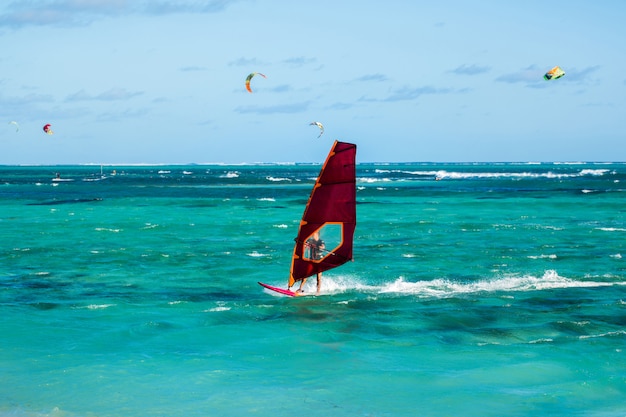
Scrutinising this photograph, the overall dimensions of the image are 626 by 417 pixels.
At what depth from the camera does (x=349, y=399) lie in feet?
46.2

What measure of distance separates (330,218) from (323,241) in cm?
80

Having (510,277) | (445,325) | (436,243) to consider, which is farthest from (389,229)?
(445,325)

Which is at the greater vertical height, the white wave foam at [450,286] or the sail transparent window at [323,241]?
the sail transparent window at [323,241]

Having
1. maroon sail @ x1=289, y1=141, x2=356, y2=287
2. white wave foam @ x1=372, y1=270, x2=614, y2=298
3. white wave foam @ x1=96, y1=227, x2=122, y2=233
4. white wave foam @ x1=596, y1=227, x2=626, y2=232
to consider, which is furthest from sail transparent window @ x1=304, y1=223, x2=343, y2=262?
white wave foam @ x1=596, y1=227, x2=626, y2=232

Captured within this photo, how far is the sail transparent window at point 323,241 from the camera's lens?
21.9 meters

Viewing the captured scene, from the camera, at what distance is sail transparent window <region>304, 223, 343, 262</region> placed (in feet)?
71.8

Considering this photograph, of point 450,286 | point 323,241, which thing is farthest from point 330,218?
point 450,286

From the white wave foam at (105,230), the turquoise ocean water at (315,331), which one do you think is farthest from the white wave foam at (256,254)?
the white wave foam at (105,230)

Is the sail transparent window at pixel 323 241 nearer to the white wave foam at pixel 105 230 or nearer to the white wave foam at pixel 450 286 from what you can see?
the white wave foam at pixel 450 286

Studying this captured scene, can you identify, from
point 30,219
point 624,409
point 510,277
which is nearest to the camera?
point 624,409

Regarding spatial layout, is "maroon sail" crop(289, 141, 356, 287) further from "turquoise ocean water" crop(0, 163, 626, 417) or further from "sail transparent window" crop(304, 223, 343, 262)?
"turquoise ocean water" crop(0, 163, 626, 417)

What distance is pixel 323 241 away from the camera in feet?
72.4

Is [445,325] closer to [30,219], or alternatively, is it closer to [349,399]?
[349,399]

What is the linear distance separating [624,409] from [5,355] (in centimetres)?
1311
